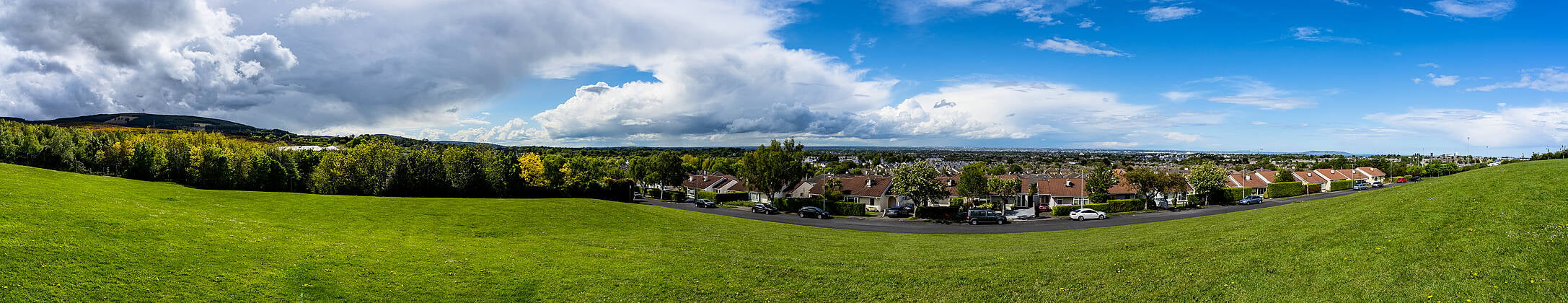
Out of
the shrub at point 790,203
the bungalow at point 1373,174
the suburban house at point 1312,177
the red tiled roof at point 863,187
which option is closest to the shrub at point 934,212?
the shrub at point 790,203

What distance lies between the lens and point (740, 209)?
5847 cm

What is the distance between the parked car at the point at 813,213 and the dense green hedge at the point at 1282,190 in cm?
5765

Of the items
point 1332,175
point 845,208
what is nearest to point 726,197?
point 845,208

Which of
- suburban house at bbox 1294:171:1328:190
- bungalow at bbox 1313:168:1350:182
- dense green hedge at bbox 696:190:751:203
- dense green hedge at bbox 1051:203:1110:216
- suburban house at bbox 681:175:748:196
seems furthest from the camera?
bungalow at bbox 1313:168:1350:182

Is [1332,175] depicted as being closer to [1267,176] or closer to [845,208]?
[1267,176]

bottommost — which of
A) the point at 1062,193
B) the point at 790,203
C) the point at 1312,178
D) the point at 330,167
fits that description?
the point at 790,203

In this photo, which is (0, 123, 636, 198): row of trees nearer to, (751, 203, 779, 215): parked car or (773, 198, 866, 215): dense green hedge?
(751, 203, 779, 215): parked car

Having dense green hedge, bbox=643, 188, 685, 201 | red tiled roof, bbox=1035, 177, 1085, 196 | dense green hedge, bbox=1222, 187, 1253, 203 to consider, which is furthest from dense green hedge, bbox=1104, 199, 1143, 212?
dense green hedge, bbox=643, 188, 685, 201

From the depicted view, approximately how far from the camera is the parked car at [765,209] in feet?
175

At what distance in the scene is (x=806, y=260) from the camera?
18.7m

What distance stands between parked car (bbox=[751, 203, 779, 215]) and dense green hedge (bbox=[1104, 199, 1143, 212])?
105 ft

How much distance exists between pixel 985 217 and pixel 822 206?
18.2 meters

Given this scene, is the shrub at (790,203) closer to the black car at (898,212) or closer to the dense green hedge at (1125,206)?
the black car at (898,212)

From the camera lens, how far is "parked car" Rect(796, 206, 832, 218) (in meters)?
49.7
